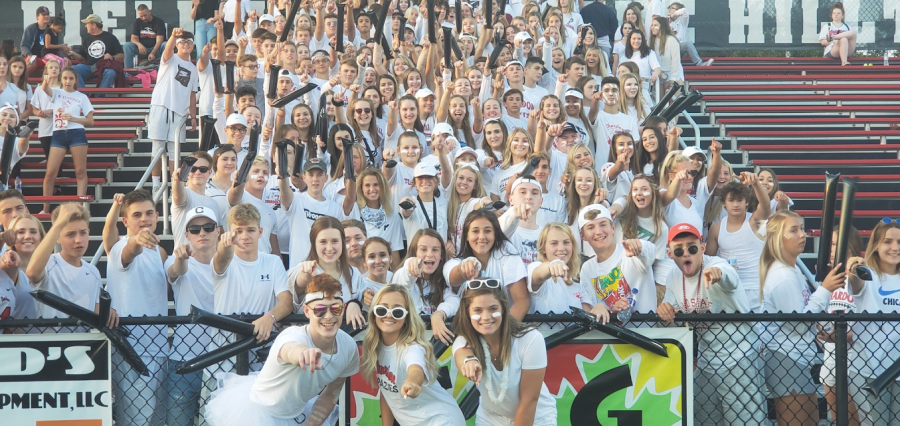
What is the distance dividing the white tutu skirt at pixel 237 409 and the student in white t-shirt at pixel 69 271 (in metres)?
1.12

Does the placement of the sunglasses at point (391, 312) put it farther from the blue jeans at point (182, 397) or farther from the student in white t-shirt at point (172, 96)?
the student in white t-shirt at point (172, 96)

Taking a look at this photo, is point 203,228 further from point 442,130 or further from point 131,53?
point 131,53

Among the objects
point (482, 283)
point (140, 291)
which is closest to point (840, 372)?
point (482, 283)

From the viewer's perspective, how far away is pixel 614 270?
600 centimetres

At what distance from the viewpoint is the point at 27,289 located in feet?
18.1

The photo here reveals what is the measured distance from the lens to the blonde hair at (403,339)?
4.71m

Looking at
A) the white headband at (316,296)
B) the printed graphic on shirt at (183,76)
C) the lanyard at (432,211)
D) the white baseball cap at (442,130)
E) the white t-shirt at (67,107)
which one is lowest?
the white headband at (316,296)

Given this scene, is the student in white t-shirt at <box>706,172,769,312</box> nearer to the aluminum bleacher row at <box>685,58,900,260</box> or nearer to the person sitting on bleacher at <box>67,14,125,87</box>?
the aluminum bleacher row at <box>685,58,900,260</box>

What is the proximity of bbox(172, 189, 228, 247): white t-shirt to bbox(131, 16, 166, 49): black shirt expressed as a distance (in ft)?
29.2

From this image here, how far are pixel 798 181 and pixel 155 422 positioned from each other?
27.8 feet

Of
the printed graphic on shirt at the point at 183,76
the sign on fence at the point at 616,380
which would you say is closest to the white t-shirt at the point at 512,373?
the sign on fence at the point at 616,380

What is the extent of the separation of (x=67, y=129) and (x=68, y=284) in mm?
5239

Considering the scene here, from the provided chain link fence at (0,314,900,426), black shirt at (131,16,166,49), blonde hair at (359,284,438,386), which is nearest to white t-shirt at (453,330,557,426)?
blonde hair at (359,284,438,386)

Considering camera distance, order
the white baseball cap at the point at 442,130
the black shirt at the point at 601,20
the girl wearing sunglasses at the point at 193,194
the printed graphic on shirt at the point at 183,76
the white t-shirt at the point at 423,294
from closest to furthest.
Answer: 1. the white t-shirt at the point at 423,294
2. the girl wearing sunglasses at the point at 193,194
3. the white baseball cap at the point at 442,130
4. the printed graphic on shirt at the point at 183,76
5. the black shirt at the point at 601,20
